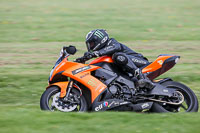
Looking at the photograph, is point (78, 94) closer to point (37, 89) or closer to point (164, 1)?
point (37, 89)

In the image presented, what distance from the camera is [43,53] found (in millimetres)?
15008

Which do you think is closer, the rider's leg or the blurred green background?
the blurred green background

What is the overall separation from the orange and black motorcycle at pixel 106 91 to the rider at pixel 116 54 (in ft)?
0.61

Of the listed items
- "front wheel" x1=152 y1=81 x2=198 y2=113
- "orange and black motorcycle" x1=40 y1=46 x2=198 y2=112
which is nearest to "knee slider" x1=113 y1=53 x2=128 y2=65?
"orange and black motorcycle" x1=40 y1=46 x2=198 y2=112

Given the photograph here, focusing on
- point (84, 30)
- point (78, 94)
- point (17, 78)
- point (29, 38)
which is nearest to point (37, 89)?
point (17, 78)

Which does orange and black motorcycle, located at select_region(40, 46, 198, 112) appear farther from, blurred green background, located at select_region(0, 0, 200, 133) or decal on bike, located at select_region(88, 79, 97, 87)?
blurred green background, located at select_region(0, 0, 200, 133)

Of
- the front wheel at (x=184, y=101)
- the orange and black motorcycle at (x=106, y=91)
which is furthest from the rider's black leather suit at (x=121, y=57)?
the front wheel at (x=184, y=101)

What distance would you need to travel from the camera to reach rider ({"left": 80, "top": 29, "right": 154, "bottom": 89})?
24.2 ft

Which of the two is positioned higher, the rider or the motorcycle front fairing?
the rider

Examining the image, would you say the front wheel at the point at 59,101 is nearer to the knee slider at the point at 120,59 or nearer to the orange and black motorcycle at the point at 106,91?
the orange and black motorcycle at the point at 106,91

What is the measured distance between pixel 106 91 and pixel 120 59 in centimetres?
69

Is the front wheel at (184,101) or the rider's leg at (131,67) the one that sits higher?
the rider's leg at (131,67)

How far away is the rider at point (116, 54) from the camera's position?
7387 mm

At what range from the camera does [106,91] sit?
744 cm
